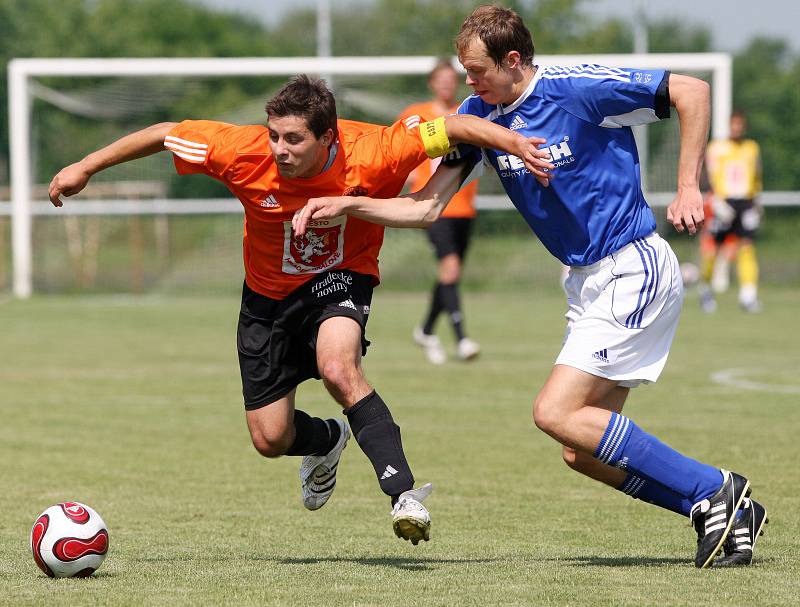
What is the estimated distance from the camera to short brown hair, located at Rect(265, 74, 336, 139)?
509 cm

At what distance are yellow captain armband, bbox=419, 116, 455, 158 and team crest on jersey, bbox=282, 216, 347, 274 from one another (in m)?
0.46

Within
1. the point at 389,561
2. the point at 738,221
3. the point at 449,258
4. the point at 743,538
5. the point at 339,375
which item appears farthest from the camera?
the point at 738,221

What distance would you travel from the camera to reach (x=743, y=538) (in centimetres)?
494

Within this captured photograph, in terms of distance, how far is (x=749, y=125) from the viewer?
2723 cm

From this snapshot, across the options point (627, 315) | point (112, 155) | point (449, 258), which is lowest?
point (449, 258)

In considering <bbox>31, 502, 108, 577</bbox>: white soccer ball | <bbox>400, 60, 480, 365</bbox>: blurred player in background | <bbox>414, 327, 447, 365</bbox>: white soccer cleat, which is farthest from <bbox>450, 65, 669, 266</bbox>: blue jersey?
<bbox>414, 327, 447, 365</bbox>: white soccer cleat

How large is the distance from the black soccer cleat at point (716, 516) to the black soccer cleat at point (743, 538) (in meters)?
0.04

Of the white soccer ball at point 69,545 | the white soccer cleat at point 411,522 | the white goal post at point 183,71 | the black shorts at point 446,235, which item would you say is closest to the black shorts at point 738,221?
the white goal post at point 183,71

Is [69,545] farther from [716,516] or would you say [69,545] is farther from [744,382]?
[744,382]

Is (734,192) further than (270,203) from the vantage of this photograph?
Yes

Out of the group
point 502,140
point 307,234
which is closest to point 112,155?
point 307,234

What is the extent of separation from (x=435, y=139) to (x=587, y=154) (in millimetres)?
567

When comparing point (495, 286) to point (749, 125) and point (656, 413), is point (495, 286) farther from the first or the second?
point (656, 413)

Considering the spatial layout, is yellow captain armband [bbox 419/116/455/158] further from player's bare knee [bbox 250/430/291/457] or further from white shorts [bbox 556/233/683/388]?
player's bare knee [bbox 250/430/291/457]
